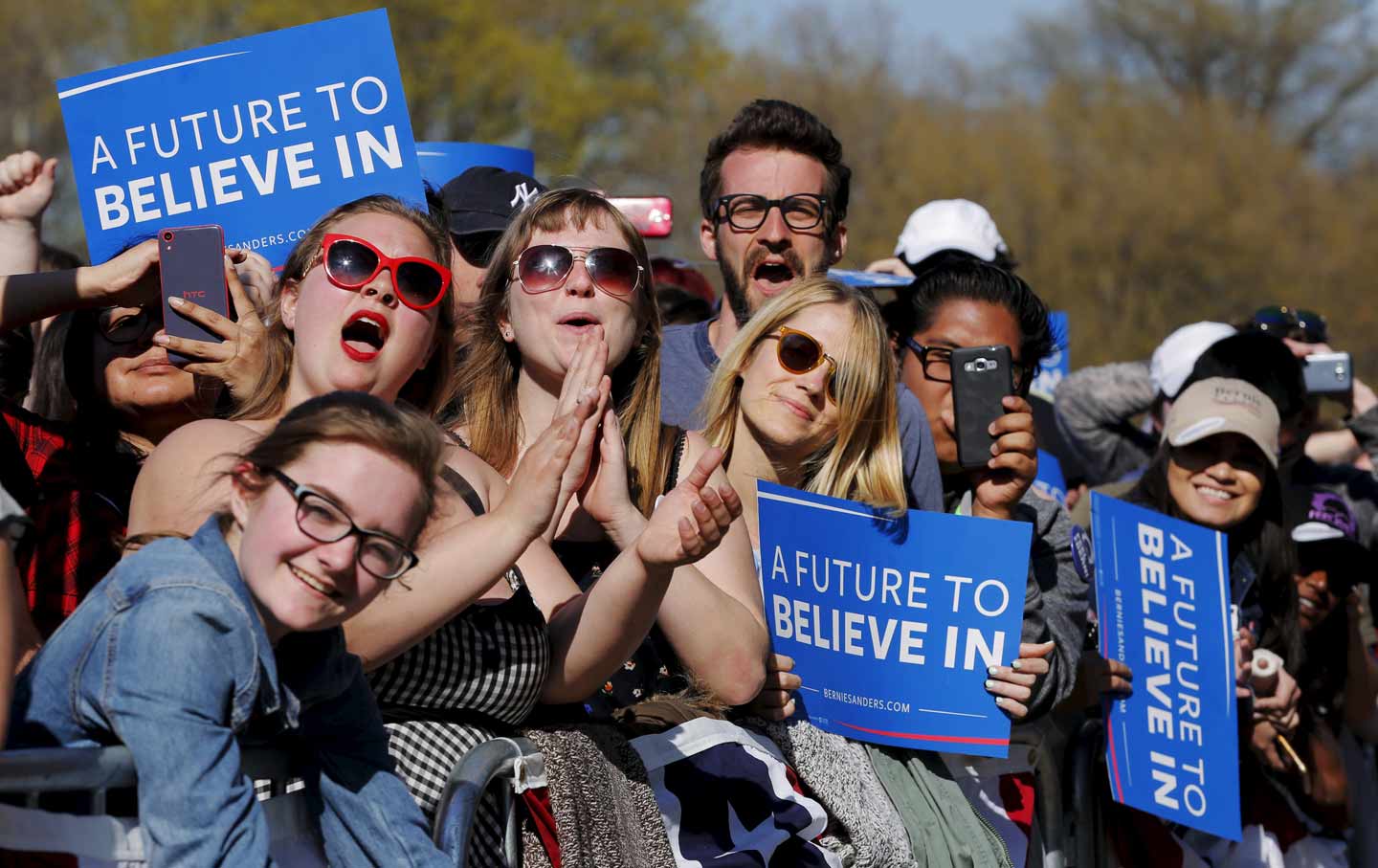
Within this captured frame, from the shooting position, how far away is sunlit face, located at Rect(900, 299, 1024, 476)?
5254mm

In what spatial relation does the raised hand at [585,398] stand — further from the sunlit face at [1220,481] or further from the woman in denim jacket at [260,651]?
the sunlit face at [1220,481]

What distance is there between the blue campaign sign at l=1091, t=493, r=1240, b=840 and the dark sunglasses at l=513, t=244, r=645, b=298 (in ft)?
5.36

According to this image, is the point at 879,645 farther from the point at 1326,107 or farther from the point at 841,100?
the point at 1326,107

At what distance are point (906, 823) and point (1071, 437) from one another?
346cm

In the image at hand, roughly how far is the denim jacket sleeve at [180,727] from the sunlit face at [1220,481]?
3.87 metres

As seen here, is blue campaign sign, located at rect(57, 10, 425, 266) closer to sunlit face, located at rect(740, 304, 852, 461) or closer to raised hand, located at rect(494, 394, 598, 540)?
sunlit face, located at rect(740, 304, 852, 461)

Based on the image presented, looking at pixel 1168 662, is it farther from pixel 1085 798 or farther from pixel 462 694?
pixel 462 694

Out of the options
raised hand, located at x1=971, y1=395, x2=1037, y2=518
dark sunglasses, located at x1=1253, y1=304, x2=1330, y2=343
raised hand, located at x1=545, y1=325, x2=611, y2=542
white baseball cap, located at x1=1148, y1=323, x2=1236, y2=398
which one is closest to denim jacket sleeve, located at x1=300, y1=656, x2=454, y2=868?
raised hand, located at x1=545, y1=325, x2=611, y2=542

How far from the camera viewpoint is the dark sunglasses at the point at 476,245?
16.4ft

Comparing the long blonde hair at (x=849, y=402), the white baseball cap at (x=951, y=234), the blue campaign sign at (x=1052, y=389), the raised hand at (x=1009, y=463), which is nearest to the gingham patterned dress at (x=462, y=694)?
the long blonde hair at (x=849, y=402)

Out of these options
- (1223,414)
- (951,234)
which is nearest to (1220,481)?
(1223,414)

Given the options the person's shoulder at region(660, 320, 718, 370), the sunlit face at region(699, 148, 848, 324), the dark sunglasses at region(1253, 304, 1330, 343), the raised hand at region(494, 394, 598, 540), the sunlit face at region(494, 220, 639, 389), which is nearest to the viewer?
the raised hand at region(494, 394, 598, 540)

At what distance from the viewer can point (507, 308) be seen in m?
4.18

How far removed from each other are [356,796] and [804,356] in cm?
196
